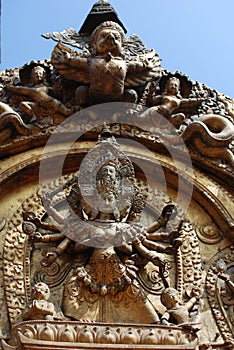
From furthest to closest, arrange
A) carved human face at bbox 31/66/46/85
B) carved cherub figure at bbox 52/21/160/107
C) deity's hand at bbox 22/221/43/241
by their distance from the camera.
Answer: carved human face at bbox 31/66/46/85, carved cherub figure at bbox 52/21/160/107, deity's hand at bbox 22/221/43/241

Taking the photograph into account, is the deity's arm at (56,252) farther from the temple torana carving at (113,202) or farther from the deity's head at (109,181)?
the deity's head at (109,181)

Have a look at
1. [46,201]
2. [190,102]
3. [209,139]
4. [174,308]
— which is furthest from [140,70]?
[174,308]

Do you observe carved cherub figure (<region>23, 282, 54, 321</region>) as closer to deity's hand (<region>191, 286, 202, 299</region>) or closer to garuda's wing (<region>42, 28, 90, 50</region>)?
deity's hand (<region>191, 286, 202, 299</region>)

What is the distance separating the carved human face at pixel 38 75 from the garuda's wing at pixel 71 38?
0.53 meters

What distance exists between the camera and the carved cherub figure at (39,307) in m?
6.83

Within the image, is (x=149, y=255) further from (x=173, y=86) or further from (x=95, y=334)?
(x=173, y=86)

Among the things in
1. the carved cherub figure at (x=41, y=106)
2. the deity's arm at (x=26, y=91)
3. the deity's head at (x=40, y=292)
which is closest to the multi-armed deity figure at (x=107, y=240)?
the deity's head at (x=40, y=292)

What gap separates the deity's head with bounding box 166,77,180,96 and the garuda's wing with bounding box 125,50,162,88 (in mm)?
189

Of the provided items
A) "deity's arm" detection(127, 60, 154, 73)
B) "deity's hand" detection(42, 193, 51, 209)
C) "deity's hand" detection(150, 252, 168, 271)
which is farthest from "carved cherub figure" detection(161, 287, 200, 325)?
"deity's arm" detection(127, 60, 154, 73)

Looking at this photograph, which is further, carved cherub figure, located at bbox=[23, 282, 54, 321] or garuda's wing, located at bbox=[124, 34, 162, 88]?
garuda's wing, located at bbox=[124, 34, 162, 88]

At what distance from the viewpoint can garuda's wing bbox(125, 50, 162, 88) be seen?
29.6 ft

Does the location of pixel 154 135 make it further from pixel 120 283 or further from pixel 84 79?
pixel 120 283

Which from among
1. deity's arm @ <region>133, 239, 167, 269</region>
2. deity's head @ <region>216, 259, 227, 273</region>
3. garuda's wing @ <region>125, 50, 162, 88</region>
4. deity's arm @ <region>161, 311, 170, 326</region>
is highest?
garuda's wing @ <region>125, 50, 162, 88</region>

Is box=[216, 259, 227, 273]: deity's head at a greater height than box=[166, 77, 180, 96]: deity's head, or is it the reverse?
box=[166, 77, 180, 96]: deity's head
